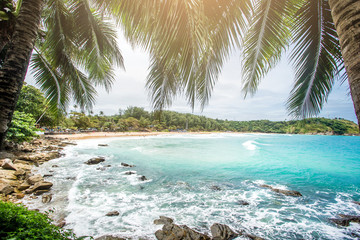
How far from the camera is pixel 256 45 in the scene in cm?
244

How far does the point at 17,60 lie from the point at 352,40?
11.1 ft

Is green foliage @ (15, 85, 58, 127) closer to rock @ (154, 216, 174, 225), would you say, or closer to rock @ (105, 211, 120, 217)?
rock @ (105, 211, 120, 217)

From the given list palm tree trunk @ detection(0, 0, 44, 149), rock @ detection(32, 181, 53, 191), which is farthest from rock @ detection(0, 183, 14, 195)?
palm tree trunk @ detection(0, 0, 44, 149)

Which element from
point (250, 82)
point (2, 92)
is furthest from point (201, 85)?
point (2, 92)

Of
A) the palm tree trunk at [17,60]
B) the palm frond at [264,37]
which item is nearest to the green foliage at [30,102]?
the palm tree trunk at [17,60]

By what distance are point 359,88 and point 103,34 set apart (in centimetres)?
545

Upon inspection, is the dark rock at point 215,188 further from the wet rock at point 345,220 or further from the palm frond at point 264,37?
the palm frond at point 264,37

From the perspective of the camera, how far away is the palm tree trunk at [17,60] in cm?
190

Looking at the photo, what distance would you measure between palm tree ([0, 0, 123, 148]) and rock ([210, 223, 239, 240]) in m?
3.81

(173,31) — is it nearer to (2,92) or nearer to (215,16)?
(215,16)

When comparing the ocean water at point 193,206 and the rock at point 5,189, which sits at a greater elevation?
the rock at point 5,189

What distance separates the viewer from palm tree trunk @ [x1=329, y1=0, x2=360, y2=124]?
0.88 m

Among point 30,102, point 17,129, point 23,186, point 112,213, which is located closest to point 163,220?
point 112,213

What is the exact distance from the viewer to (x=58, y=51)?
4234 mm
